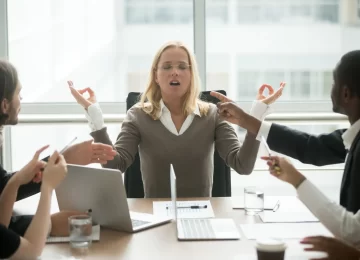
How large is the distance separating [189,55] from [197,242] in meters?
1.26

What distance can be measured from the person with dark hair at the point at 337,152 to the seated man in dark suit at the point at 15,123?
691 mm

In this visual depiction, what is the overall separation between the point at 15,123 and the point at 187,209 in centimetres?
72

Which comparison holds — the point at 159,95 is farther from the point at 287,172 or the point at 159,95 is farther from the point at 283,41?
the point at 283,41

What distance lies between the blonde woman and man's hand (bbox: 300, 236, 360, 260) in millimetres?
1040

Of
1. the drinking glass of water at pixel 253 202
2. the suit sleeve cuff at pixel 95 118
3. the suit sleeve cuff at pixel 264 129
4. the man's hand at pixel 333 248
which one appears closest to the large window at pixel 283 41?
the suit sleeve cuff at pixel 95 118

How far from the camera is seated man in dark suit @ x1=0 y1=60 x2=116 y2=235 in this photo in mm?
2100

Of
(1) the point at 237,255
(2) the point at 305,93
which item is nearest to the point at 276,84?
(2) the point at 305,93

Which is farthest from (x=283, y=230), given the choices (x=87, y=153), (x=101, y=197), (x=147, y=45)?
(x=147, y=45)

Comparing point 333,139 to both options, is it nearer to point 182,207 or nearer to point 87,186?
point 182,207

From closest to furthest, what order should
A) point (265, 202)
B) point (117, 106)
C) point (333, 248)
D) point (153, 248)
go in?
point (333, 248)
point (153, 248)
point (265, 202)
point (117, 106)

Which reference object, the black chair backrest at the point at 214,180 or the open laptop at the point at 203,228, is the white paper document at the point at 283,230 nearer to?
the open laptop at the point at 203,228

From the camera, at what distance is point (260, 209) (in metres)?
2.37

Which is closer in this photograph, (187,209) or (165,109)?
(187,209)

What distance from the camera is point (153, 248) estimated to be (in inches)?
76.6
